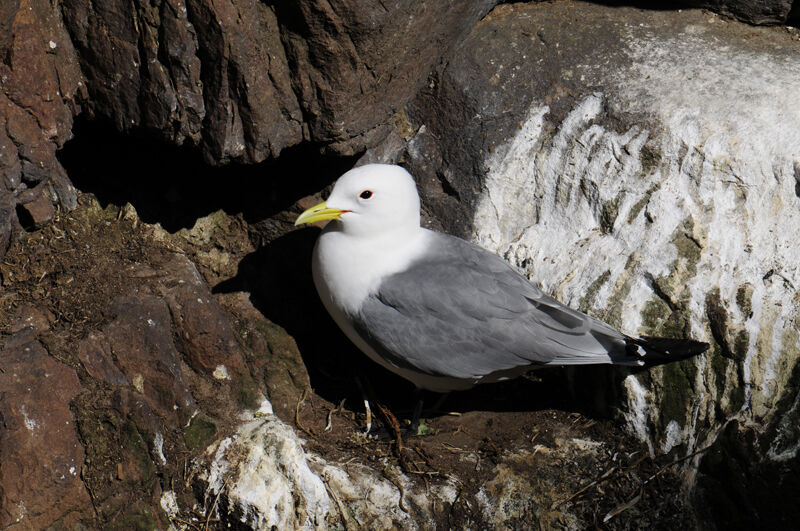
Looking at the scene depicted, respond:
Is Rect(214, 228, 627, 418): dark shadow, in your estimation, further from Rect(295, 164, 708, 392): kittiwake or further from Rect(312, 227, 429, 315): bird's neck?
Rect(312, 227, 429, 315): bird's neck

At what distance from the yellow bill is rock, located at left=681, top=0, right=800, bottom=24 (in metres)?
2.76

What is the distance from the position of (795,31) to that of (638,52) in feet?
3.48

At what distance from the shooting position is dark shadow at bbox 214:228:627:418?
428 cm

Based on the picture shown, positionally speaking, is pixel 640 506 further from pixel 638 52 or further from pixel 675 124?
pixel 638 52

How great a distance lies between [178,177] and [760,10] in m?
3.59

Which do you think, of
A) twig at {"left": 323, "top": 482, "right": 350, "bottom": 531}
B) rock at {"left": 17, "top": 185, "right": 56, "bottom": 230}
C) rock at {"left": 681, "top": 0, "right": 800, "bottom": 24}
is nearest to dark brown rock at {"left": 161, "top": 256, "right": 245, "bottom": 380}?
rock at {"left": 17, "top": 185, "right": 56, "bottom": 230}

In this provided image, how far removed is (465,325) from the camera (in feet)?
12.2

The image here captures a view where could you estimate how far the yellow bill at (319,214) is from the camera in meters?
3.66

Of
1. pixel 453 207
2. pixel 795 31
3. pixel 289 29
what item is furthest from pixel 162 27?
pixel 795 31

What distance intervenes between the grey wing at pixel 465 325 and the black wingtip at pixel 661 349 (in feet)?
0.35

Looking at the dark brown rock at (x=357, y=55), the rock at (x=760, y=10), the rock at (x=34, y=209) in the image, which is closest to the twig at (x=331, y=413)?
the dark brown rock at (x=357, y=55)

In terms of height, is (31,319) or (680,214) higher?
(680,214)

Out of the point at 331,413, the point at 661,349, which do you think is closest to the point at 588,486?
the point at 661,349

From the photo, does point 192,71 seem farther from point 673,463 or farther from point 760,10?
point 760,10
